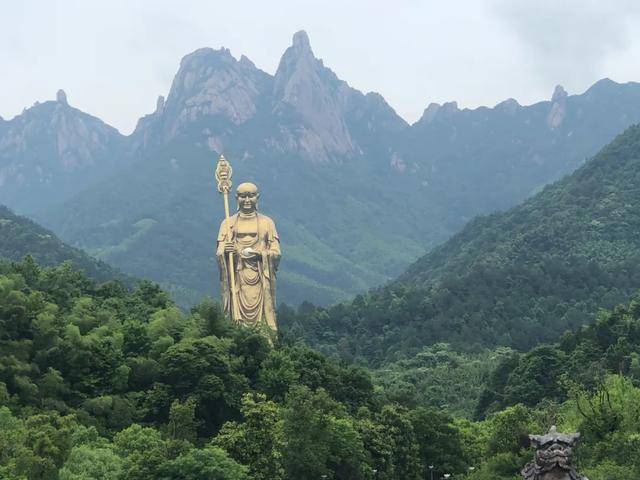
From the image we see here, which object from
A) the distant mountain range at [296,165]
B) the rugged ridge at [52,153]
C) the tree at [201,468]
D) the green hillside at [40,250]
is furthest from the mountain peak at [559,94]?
the tree at [201,468]

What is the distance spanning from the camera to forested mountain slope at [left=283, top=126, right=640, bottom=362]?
48656 mm

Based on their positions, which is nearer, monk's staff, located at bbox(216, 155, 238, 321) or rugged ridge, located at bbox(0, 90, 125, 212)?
monk's staff, located at bbox(216, 155, 238, 321)

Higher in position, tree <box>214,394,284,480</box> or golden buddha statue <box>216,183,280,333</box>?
golden buddha statue <box>216,183,280,333</box>

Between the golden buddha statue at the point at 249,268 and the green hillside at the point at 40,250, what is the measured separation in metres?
22.8

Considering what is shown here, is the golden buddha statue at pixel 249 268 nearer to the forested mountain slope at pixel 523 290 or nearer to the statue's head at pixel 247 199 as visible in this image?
the statue's head at pixel 247 199

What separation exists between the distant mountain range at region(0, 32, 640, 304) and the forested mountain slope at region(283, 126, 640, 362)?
19784mm

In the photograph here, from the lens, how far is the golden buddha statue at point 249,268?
27.6m

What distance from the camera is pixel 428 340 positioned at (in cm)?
4856

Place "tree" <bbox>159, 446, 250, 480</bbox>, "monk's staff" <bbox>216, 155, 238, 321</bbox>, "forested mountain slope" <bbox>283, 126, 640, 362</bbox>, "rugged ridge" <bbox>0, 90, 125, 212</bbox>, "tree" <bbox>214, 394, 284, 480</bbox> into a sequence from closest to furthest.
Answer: "tree" <bbox>159, 446, 250, 480</bbox> → "tree" <bbox>214, 394, 284, 480</bbox> → "monk's staff" <bbox>216, 155, 238, 321</bbox> → "forested mountain slope" <bbox>283, 126, 640, 362</bbox> → "rugged ridge" <bbox>0, 90, 125, 212</bbox>

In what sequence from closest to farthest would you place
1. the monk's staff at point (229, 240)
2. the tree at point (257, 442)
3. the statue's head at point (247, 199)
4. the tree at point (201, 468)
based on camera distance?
the tree at point (201, 468) → the tree at point (257, 442) → the monk's staff at point (229, 240) → the statue's head at point (247, 199)

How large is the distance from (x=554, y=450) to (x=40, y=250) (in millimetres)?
46115

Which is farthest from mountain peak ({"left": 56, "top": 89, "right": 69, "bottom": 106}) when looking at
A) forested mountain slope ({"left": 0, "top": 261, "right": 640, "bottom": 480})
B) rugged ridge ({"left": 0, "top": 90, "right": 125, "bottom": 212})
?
forested mountain slope ({"left": 0, "top": 261, "right": 640, "bottom": 480})

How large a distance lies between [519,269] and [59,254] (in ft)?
61.9

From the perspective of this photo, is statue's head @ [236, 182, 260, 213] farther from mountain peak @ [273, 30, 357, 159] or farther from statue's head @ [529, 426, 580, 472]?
mountain peak @ [273, 30, 357, 159]
